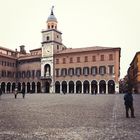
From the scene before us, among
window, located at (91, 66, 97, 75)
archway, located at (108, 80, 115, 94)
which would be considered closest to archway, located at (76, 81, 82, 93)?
window, located at (91, 66, 97, 75)

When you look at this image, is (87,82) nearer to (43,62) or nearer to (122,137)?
(43,62)

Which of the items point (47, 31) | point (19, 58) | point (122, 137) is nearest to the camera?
point (122, 137)

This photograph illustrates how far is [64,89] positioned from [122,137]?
181ft

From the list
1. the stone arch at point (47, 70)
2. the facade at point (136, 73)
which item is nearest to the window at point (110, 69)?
the facade at point (136, 73)

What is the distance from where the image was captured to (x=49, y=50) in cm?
6462

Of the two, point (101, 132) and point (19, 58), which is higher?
point (19, 58)

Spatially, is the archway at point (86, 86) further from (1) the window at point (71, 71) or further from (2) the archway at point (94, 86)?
(1) the window at point (71, 71)

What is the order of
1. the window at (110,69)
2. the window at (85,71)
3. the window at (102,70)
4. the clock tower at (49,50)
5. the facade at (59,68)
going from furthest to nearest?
the clock tower at (49,50) → the window at (85,71) → the window at (102,70) → the facade at (59,68) → the window at (110,69)

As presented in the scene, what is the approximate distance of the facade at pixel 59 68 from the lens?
55875 millimetres

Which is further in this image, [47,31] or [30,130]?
[47,31]

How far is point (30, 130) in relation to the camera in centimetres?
812

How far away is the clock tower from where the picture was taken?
6359 cm

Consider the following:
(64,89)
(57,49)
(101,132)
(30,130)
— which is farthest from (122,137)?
(57,49)

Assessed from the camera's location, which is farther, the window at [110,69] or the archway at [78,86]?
the archway at [78,86]
